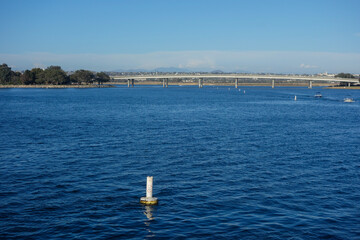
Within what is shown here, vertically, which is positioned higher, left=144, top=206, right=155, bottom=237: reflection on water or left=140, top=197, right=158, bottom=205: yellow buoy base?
left=140, top=197, right=158, bottom=205: yellow buoy base

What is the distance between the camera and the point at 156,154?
3316cm

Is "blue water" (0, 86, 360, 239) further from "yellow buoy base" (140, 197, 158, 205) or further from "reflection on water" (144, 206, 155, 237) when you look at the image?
"yellow buoy base" (140, 197, 158, 205)

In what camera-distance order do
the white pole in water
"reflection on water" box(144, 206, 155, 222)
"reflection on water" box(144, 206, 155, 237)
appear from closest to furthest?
"reflection on water" box(144, 206, 155, 237) → "reflection on water" box(144, 206, 155, 222) → the white pole in water

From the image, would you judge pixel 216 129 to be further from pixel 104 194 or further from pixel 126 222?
pixel 126 222

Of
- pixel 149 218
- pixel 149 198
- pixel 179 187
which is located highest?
pixel 149 198

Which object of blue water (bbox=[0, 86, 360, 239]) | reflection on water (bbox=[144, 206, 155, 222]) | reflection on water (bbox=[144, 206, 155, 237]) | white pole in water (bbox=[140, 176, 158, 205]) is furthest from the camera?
white pole in water (bbox=[140, 176, 158, 205])

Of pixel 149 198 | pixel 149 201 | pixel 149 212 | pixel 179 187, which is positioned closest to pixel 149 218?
pixel 149 212

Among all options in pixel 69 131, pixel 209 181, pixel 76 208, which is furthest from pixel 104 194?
pixel 69 131

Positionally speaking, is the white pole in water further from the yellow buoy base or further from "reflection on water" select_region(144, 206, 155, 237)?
"reflection on water" select_region(144, 206, 155, 237)

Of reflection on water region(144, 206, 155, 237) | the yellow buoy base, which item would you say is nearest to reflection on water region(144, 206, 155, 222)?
reflection on water region(144, 206, 155, 237)

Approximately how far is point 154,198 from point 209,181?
5621 mm

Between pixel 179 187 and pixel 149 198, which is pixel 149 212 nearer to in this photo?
pixel 149 198

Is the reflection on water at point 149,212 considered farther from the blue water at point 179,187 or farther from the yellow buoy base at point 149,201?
the yellow buoy base at point 149,201

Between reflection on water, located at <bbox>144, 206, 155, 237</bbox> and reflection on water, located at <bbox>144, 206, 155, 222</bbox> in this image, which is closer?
reflection on water, located at <bbox>144, 206, 155, 237</bbox>
